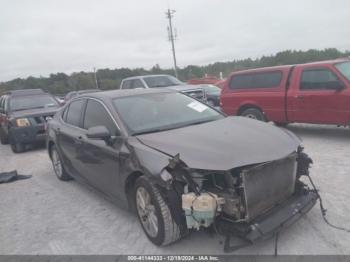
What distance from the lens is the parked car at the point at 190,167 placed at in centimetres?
309

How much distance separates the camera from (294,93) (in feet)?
26.7

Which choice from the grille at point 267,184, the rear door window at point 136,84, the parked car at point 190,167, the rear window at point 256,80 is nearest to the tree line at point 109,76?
the rear door window at point 136,84

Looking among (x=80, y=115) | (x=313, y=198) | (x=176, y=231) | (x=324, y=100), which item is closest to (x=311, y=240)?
(x=313, y=198)

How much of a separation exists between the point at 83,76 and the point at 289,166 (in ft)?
219

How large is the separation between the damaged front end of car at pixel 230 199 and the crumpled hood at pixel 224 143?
0.24 feet

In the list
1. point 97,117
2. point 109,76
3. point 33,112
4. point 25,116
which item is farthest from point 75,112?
point 109,76

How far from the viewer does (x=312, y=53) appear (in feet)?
148

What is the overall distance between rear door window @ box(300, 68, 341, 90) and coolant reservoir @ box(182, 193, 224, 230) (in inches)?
219

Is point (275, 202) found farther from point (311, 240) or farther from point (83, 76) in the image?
point (83, 76)

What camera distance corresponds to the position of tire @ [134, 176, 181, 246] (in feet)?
10.8

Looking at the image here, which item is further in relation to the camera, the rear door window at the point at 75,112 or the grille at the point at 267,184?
the rear door window at the point at 75,112

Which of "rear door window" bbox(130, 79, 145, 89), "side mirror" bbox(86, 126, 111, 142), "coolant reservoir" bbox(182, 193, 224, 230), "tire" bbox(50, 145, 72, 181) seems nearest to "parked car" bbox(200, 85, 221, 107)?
"rear door window" bbox(130, 79, 145, 89)

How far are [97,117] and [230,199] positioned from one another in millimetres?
2320

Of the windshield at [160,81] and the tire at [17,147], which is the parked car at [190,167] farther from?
the windshield at [160,81]
